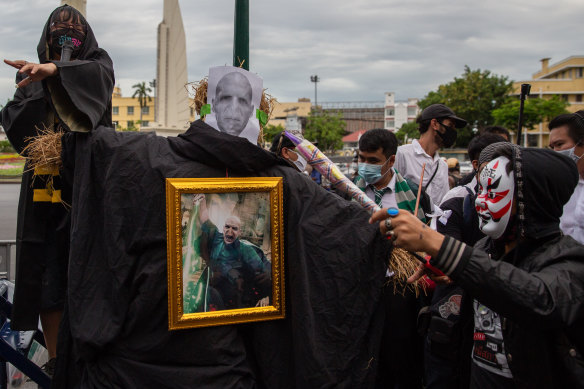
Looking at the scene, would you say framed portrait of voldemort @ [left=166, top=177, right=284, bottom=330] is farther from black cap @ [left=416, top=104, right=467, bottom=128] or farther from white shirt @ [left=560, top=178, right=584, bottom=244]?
black cap @ [left=416, top=104, right=467, bottom=128]

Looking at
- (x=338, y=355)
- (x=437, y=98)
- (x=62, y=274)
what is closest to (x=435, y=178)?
(x=338, y=355)

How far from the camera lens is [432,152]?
4.64 meters

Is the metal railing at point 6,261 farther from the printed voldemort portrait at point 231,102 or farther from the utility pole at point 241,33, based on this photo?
the printed voldemort portrait at point 231,102

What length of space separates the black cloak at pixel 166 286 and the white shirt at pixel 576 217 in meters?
1.96

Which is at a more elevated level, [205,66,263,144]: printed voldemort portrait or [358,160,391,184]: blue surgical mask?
[205,66,263,144]: printed voldemort portrait

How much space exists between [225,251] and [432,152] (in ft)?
9.26

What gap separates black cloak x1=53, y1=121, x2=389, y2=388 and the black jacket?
2.45ft

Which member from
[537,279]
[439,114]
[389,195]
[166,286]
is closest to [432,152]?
[439,114]

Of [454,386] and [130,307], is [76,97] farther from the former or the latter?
[454,386]

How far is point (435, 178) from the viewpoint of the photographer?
15.0 ft

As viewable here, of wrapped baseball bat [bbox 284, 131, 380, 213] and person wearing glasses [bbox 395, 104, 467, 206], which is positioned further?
person wearing glasses [bbox 395, 104, 467, 206]

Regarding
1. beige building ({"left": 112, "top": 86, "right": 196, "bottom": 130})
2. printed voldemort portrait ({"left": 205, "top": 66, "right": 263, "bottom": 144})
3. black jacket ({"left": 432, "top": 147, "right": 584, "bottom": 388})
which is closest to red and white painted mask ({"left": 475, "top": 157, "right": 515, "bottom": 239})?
black jacket ({"left": 432, "top": 147, "right": 584, "bottom": 388})

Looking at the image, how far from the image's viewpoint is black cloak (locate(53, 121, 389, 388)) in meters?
2.36

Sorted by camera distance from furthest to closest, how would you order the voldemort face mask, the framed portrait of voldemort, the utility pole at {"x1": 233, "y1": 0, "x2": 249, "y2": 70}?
1. the utility pole at {"x1": 233, "y1": 0, "x2": 249, "y2": 70}
2. the voldemort face mask
3. the framed portrait of voldemort
